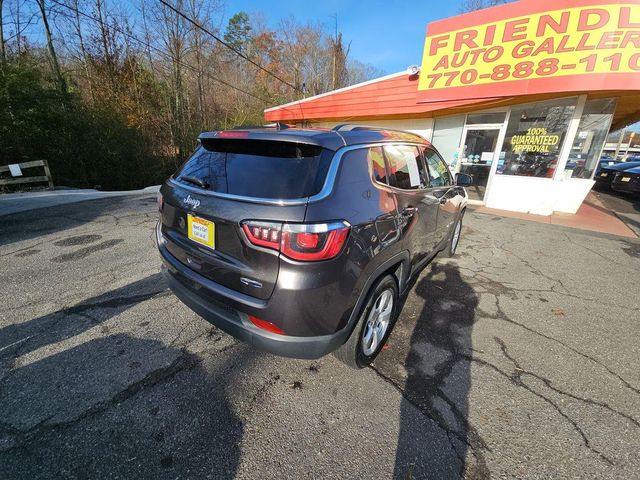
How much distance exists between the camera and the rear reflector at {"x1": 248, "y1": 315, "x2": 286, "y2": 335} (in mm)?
1732

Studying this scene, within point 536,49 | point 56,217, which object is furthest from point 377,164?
point 536,49

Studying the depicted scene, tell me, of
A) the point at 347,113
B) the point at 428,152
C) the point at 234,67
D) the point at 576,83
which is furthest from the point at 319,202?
the point at 234,67

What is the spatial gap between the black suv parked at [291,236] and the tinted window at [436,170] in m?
1.01

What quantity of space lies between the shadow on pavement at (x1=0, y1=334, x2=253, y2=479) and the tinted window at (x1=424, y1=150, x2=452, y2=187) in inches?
106

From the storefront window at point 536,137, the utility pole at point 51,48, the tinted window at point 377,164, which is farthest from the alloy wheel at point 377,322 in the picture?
the utility pole at point 51,48

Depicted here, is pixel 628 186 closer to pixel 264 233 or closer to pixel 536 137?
pixel 536 137

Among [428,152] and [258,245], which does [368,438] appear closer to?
[258,245]

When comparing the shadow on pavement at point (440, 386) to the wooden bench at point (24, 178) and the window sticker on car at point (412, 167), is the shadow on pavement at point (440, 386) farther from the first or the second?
the wooden bench at point (24, 178)

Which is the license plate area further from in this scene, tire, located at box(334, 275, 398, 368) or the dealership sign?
the dealership sign

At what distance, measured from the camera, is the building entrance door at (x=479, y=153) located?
8.73m

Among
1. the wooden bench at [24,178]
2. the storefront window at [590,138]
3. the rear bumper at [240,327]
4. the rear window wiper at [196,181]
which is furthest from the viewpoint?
the storefront window at [590,138]

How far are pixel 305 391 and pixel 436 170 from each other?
284cm

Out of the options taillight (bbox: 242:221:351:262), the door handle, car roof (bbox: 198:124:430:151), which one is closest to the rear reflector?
taillight (bbox: 242:221:351:262)

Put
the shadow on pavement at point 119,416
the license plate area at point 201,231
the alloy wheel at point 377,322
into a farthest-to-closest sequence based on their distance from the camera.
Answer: the alloy wheel at point 377,322, the license plate area at point 201,231, the shadow on pavement at point 119,416
